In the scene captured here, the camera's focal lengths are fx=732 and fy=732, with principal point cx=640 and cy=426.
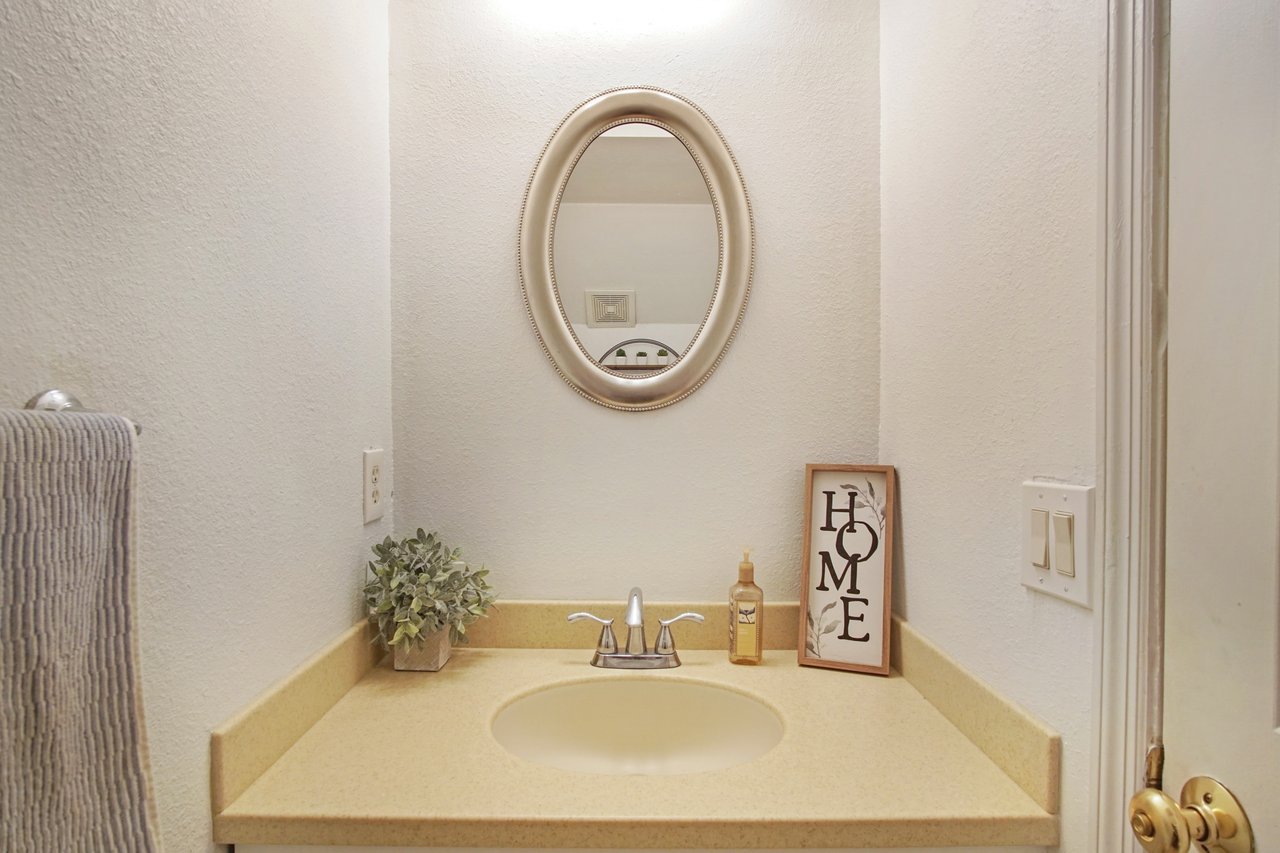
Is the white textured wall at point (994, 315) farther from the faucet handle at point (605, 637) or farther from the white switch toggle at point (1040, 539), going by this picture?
the faucet handle at point (605, 637)

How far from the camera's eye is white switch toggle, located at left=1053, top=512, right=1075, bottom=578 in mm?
711

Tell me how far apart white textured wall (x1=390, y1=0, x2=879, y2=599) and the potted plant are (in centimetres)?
11

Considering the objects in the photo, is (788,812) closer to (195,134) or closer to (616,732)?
(616,732)

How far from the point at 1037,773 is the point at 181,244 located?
100 cm

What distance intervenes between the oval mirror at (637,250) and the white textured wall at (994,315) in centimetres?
29

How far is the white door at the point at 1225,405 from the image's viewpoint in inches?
20.4

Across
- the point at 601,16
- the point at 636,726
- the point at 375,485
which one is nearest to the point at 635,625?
the point at 636,726

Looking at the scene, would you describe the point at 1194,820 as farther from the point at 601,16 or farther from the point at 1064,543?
the point at 601,16

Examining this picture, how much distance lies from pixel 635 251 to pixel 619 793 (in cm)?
85

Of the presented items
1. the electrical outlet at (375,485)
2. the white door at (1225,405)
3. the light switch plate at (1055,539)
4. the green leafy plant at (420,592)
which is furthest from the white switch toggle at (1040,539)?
the electrical outlet at (375,485)

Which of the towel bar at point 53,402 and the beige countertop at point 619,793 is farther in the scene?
the beige countertop at point 619,793

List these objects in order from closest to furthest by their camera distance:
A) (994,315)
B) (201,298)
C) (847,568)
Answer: (201,298) < (994,315) < (847,568)

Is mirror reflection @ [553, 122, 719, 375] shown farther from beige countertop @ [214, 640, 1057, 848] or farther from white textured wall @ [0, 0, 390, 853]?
beige countertop @ [214, 640, 1057, 848]

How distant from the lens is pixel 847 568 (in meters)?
1.20
